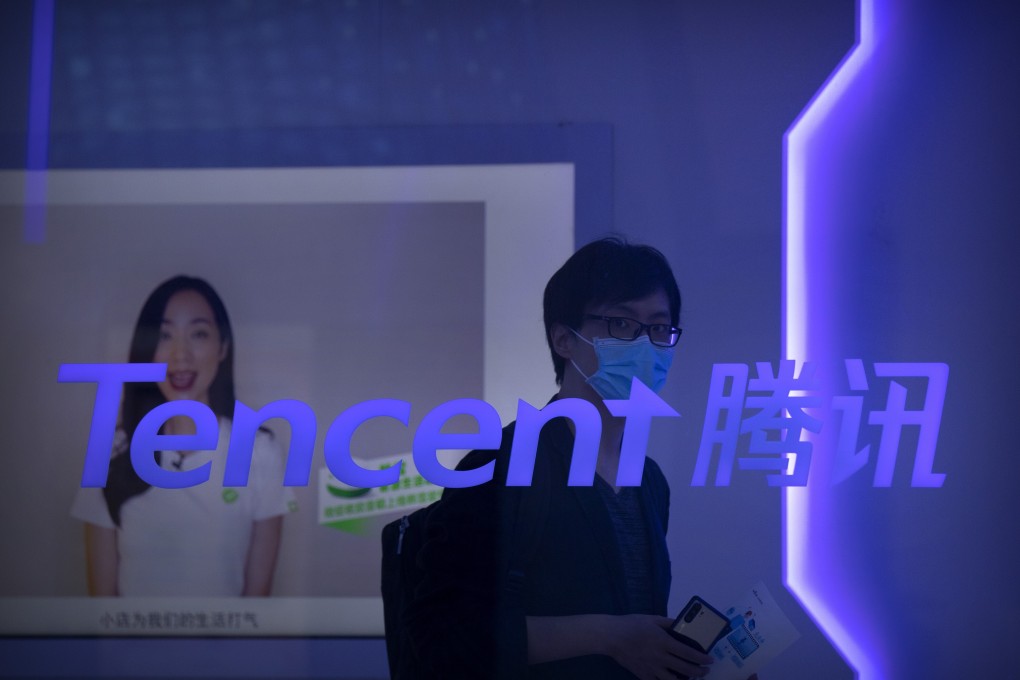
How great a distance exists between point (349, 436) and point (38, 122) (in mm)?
1150

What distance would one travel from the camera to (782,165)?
2.06 meters

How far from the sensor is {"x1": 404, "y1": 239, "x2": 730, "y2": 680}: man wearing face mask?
5.12ft

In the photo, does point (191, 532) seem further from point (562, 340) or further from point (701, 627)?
point (701, 627)

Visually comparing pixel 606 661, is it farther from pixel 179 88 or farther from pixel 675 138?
pixel 179 88

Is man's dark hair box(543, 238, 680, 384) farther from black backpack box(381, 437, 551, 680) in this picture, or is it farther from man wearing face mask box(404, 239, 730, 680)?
black backpack box(381, 437, 551, 680)

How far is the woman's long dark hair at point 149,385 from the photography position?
208cm

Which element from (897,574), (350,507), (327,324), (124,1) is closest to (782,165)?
(897,574)

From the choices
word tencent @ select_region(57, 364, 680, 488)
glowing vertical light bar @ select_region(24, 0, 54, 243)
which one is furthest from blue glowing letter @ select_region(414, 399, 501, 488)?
glowing vertical light bar @ select_region(24, 0, 54, 243)

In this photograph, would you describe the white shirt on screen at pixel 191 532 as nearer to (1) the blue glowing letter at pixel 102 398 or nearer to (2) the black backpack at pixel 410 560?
(1) the blue glowing letter at pixel 102 398

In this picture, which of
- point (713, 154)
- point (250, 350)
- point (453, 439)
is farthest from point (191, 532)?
point (713, 154)

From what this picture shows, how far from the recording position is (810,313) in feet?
6.65

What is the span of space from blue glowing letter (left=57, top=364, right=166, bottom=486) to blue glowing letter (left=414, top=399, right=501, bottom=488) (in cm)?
65

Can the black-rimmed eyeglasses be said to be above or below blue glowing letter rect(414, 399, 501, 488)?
above

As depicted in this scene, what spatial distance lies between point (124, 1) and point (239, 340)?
899 mm
